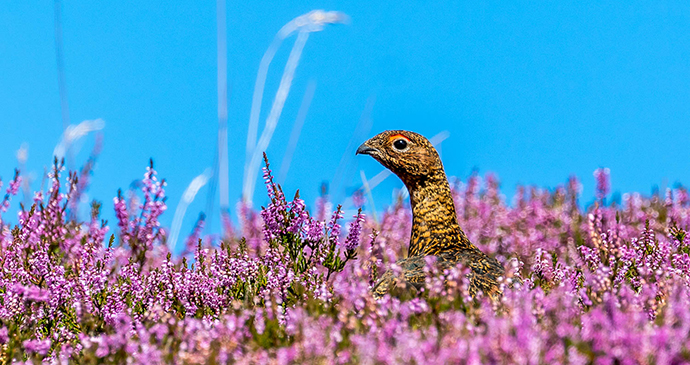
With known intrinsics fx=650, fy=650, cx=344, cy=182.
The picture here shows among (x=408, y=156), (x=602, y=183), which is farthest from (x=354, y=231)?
(x=602, y=183)

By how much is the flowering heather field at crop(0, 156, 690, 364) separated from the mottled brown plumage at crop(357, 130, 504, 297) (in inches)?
16.7

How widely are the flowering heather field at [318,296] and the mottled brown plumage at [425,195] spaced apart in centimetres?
42

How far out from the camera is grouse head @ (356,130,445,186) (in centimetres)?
582

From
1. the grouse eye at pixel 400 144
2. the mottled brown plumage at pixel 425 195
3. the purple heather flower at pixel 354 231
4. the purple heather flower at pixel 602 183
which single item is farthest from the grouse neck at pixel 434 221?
the purple heather flower at pixel 602 183

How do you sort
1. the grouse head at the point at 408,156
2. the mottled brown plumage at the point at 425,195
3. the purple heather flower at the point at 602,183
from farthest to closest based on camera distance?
the purple heather flower at the point at 602,183 < the grouse head at the point at 408,156 < the mottled brown plumage at the point at 425,195

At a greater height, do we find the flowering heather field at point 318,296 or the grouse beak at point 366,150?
the grouse beak at point 366,150

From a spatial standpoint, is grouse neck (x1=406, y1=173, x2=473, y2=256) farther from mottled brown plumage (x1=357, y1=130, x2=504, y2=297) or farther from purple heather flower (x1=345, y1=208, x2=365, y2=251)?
purple heather flower (x1=345, y1=208, x2=365, y2=251)

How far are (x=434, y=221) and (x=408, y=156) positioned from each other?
0.66 m

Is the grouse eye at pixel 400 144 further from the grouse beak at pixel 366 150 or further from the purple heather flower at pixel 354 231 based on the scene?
the purple heather flower at pixel 354 231

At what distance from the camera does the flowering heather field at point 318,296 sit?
2473 millimetres

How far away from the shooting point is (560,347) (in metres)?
2.35

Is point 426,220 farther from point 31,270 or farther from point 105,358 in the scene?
point 31,270

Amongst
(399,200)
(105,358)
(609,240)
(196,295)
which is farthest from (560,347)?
(399,200)

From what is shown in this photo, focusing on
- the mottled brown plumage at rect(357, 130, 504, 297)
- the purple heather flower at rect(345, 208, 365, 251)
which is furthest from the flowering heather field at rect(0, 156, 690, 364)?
the mottled brown plumage at rect(357, 130, 504, 297)
